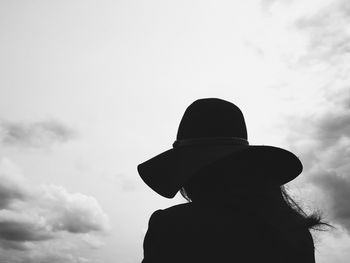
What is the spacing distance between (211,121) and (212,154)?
0.71 metres

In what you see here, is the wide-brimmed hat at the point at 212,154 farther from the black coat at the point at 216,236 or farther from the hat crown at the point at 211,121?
the black coat at the point at 216,236

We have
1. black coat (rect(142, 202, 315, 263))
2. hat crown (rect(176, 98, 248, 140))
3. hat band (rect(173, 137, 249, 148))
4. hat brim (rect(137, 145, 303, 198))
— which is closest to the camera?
black coat (rect(142, 202, 315, 263))

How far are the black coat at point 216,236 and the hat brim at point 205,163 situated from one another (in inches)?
12.3

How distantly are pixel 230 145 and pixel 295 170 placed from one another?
816 millimetres

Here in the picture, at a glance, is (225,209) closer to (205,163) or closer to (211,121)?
(205,163)

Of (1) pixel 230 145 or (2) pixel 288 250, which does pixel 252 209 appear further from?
(1) pixel 230 145

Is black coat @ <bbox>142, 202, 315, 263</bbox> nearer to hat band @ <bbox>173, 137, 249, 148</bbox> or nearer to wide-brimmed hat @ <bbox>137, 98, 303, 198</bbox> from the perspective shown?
wide-brimmed hat @ <bbox>137, 98, 303, 198</bbox>

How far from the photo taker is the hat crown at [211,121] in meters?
4.20

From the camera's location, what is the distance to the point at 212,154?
142 inches

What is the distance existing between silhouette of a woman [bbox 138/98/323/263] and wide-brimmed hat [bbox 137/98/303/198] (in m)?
0.01

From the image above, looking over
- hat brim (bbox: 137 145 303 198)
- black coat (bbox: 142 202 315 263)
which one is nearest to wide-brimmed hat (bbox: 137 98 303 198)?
hat brim (bbox: 137 145 303 198)

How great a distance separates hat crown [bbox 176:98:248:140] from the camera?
13.8ft

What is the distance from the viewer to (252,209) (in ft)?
11.0

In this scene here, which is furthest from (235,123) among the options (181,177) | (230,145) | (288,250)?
(288,250)
